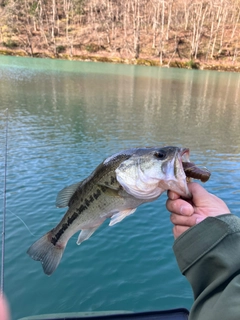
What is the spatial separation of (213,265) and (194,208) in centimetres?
58

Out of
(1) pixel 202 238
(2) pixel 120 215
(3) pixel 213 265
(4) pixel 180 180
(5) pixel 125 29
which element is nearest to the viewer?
(3) pixel 213 265

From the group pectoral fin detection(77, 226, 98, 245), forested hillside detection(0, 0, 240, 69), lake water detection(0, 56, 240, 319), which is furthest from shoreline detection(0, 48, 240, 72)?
pectoral fin detection(77, 226, 98, 245)

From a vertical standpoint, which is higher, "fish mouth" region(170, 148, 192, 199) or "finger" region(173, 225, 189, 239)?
"fish mouth" region(170, 148, 192, 199)

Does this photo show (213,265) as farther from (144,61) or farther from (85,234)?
(144,61)

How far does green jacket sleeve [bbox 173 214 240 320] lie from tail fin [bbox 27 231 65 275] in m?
1.83

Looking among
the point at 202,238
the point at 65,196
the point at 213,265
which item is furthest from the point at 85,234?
the point at 213,265

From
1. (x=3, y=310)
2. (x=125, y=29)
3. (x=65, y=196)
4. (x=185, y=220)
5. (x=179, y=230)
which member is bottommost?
(x=3, y=310)

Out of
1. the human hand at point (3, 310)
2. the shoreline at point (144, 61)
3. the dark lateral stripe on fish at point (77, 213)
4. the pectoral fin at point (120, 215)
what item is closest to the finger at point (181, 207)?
the pectoral fin at point (120, 215)

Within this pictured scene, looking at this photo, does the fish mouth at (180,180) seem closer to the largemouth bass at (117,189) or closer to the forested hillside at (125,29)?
the largemouth bass at (117,189)

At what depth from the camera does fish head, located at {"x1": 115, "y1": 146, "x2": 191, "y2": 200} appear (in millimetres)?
2473

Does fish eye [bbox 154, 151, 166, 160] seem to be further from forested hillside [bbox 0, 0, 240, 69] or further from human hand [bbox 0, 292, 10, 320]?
forested hillside [bbox 0, 0, 240, 69]

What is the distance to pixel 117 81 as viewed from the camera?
40.5m

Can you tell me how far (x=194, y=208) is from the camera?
92.6 inches

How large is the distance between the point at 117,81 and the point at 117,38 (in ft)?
154
